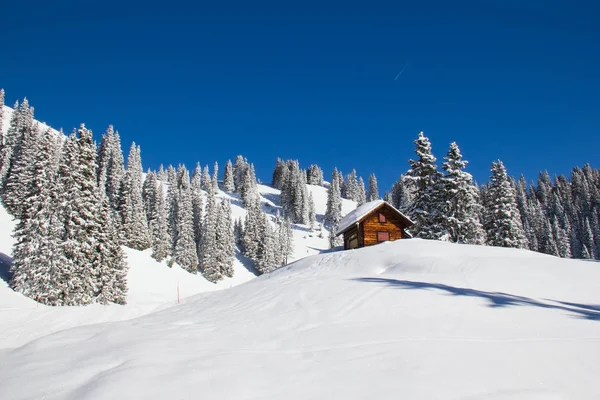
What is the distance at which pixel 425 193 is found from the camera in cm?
3309

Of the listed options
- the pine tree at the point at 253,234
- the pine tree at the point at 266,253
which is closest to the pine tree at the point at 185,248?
the pine tree at the point at 266,253

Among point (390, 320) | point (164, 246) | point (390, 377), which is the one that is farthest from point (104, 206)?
point (390, 377)

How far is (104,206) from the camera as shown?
1309 inches

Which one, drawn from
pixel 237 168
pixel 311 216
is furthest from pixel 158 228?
pixel 237 168

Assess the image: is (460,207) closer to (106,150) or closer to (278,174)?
(106,150)

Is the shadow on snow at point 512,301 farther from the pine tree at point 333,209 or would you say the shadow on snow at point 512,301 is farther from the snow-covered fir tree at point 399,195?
the snow-covered fir tree at point 399,195

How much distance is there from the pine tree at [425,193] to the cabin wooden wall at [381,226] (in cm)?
164

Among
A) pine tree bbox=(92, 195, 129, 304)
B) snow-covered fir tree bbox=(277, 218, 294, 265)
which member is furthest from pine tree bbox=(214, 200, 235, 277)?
pine tree bbox=(92, 195, 129, 304)

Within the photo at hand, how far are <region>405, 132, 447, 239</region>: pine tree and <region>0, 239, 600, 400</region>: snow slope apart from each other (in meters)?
20.5

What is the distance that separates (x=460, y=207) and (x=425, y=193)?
341cm

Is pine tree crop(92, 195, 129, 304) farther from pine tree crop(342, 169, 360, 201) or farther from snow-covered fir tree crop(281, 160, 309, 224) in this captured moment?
pine tree crop(342, 169, 360, 201)

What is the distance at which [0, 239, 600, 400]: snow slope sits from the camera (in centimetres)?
453

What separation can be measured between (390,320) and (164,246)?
5637cm

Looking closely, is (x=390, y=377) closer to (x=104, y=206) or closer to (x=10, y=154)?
(x=104, y=206)
